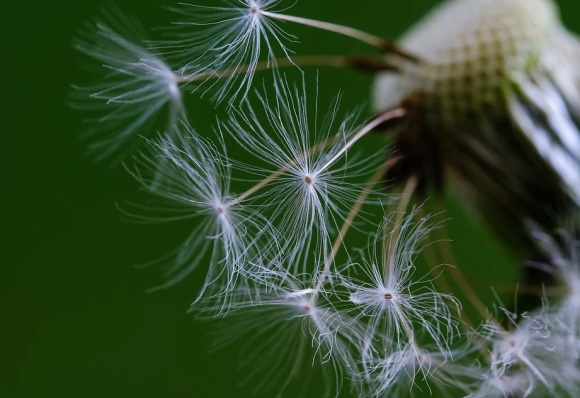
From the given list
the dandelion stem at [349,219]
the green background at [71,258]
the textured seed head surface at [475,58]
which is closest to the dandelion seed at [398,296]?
the dandelion stem at [349,219]

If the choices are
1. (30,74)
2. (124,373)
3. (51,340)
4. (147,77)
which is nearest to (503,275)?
(124,373)

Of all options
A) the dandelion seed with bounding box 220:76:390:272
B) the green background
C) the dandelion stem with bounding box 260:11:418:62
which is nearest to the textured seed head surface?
the dandelion stem with bounding box 260:11:418:62

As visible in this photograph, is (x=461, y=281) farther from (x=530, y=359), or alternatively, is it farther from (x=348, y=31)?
(x=348, y=31)

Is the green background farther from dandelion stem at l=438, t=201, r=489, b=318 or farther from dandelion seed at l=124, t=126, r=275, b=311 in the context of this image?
dandelion seed at l=124, t=126, r=275, b=311

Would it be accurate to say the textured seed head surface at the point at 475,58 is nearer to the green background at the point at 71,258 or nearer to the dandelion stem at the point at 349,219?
the dandelion stem at the point at 349,219

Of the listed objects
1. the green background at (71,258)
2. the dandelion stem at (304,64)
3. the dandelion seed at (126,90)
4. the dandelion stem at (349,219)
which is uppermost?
the green background at (71,258)

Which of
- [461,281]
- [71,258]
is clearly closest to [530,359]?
[461,281]
